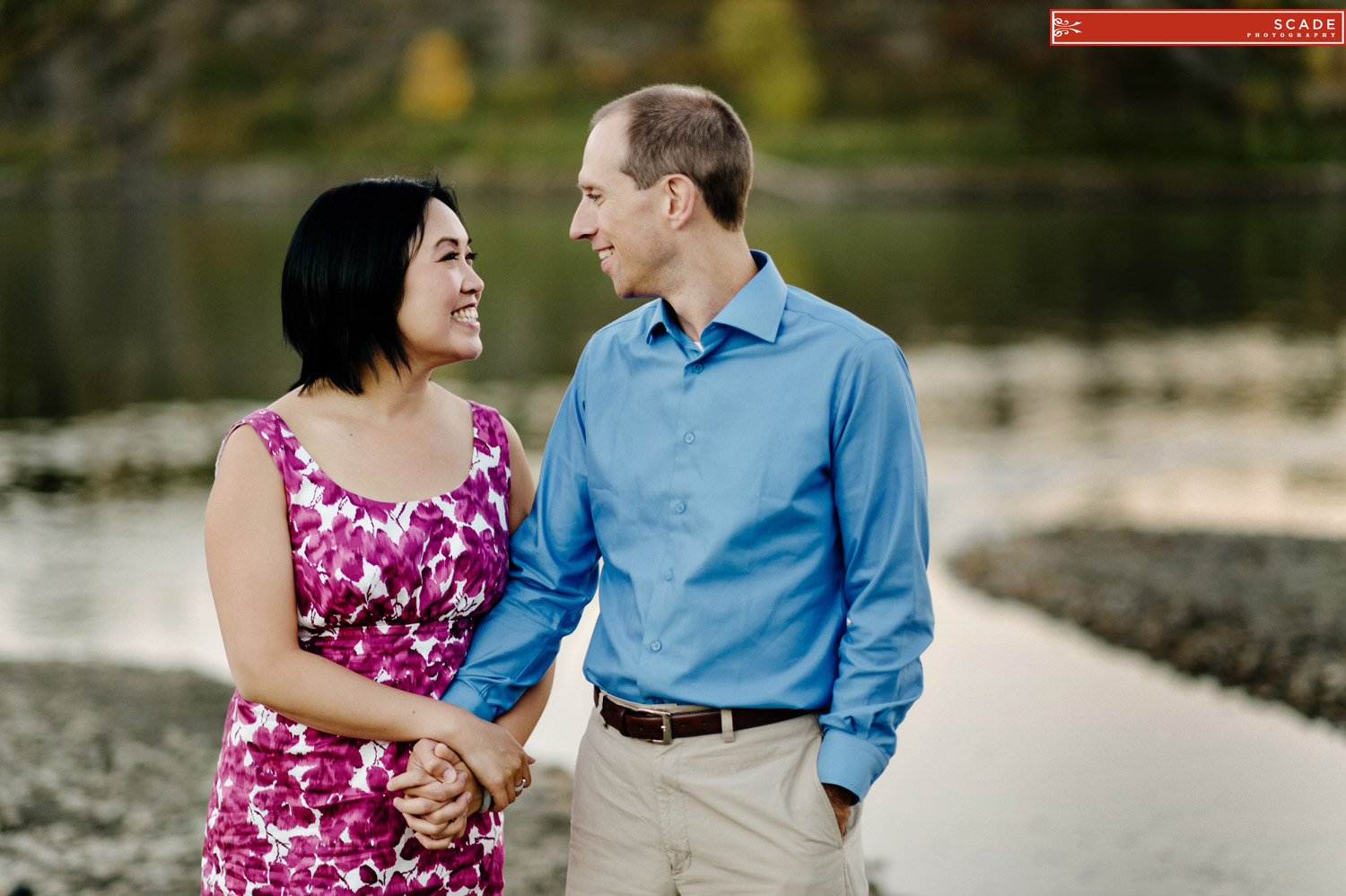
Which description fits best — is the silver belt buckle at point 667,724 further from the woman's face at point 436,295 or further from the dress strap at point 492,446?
the woman's face at point 436,295

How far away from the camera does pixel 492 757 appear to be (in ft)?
8.83

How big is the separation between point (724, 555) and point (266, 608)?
0.86 m

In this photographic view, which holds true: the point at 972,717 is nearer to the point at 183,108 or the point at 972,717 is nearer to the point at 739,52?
the point at 739,52

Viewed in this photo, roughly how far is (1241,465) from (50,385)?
17917 millimetres

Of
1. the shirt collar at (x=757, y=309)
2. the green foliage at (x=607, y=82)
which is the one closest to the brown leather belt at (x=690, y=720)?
the shirt collar at (x=757, y=309)

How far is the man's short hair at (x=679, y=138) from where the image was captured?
8.97 feet

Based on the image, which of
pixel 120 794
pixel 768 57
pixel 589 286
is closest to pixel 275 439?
pixel 120 794

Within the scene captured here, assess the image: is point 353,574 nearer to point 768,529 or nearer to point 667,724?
point 667,724

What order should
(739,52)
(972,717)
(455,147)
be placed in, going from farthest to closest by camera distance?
(739,52) → (455,147) → (972,717)

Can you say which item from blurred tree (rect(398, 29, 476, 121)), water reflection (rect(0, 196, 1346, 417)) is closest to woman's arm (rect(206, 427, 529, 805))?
water reflection (rect(0, 196, 1346, 417))

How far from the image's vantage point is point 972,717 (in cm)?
820

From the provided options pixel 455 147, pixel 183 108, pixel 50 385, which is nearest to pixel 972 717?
pixel 50 385

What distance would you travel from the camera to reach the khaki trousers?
2.62m

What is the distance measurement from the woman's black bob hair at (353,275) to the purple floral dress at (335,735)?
183mm
